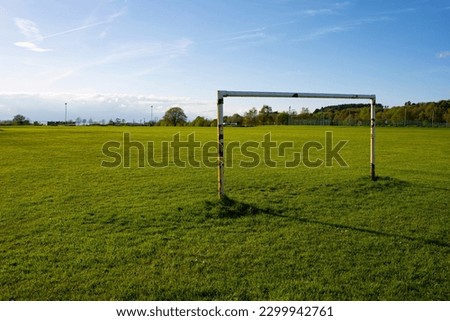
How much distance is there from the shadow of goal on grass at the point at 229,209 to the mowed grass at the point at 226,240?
2 cm

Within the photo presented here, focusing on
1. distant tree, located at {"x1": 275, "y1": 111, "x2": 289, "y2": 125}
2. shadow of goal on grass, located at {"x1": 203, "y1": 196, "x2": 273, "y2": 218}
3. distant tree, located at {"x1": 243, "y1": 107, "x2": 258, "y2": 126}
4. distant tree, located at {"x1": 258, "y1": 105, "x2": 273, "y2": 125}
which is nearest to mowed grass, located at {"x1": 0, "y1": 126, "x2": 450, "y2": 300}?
shadow of goal on grass, located at {"x1": 203, "y1": 196, "x2": 273, "y2": 218}

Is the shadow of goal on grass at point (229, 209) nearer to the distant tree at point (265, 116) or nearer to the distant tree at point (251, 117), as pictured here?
the distant tree at point (251, 117)

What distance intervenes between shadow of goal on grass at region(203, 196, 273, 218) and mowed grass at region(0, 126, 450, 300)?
0.9 inches

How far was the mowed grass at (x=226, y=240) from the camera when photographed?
4531 mm

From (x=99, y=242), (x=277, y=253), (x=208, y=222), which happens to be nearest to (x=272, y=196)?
(x=208, y=222)

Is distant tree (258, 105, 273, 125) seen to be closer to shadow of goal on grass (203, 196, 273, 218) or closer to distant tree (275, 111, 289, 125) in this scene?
distant tree (275, 111, 289, 125)

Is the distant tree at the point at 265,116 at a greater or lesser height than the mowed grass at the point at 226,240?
greater

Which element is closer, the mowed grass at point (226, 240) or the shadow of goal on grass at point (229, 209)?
the mowed grass at point (226, 240)

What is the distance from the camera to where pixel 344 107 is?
155875mm

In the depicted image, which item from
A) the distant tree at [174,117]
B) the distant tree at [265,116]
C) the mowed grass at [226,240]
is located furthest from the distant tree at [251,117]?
the mowed grass at [226,240]

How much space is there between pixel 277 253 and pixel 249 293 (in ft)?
4.30

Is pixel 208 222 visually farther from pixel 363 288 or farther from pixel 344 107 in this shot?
pixel 344 107

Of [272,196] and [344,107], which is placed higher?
[344,107]

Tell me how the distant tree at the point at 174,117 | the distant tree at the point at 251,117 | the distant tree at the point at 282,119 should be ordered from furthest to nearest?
the distant tree at the point at 174,117
the distant tree at the point at 282,119
the distant tree at the point at 251,117
